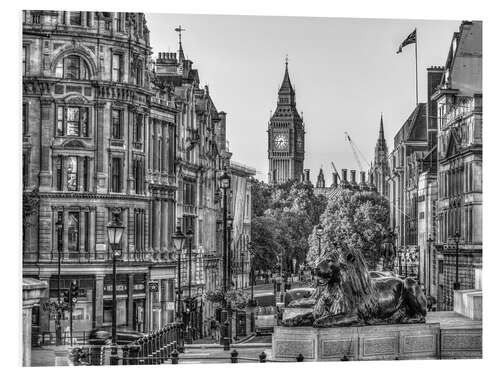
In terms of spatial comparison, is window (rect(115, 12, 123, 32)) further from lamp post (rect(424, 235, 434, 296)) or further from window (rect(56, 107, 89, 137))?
lamp post (rect(424, 235, 434, 296))

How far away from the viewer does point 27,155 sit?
133 feet

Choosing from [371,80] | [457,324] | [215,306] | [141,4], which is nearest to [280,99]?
[371,80]

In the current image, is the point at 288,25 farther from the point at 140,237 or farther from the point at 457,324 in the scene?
the point at 140,237

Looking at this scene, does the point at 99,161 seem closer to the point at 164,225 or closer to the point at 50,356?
the point at 164,225

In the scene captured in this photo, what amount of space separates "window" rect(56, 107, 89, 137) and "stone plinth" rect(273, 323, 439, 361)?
1336 centimetres

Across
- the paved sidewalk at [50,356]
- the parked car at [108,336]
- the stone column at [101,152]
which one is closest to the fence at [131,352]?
the paved sidewalk at [50,356]

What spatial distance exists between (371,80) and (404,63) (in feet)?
3.67

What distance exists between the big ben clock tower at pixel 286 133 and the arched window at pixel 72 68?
17.0ft

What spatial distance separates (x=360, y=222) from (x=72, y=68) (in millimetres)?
10708

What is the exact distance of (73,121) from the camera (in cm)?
4200

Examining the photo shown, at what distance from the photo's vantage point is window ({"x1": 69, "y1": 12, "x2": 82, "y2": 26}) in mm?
40553

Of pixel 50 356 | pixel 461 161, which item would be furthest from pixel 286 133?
pixel 50 356

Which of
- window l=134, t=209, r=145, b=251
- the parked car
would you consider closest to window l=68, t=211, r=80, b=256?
window l=134, t=209, r=145, b=251

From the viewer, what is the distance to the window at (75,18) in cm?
4055
